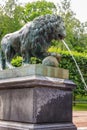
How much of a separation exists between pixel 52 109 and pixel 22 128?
2.27 feet

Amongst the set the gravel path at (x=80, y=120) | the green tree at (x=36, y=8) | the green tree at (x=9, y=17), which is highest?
the green tree at (x=36, y=8)

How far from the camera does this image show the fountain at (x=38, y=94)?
22.4ft

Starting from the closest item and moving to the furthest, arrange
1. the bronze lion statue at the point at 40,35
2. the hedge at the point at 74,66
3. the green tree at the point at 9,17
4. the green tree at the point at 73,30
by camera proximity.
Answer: the bronze lion statue at the point at 40,35 → the hedge at the point at 74,66 → the green tree at the point at 9,17 → the green tree at the point at 73,30

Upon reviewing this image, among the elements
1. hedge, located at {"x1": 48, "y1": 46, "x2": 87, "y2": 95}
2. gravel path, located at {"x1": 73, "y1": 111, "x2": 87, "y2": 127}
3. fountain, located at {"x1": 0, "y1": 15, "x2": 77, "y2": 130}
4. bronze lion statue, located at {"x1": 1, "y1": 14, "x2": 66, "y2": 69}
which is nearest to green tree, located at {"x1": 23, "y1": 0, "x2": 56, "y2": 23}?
hedge, located at {"x1": 48, "y1": 46, "x2": 87, "y2": 95}

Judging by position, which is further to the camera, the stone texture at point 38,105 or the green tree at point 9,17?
the green tree at point 9,17

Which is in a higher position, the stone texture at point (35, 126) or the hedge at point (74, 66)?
the hedge at point (74, 66)

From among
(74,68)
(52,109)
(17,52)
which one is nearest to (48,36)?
(17,52)

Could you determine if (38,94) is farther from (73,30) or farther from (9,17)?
(73,30)

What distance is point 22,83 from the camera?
23.2 feet

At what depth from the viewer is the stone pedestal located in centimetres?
682

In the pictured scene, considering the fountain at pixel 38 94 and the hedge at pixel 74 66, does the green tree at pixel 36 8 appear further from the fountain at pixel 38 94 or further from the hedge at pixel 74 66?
the fountain at pixel 38 94

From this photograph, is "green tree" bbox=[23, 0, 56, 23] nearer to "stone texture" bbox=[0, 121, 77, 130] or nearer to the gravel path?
the gravel path

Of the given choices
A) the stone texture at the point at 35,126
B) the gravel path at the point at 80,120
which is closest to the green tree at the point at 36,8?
the gravel path at the point at 80,120

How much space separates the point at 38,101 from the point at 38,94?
134 mm
